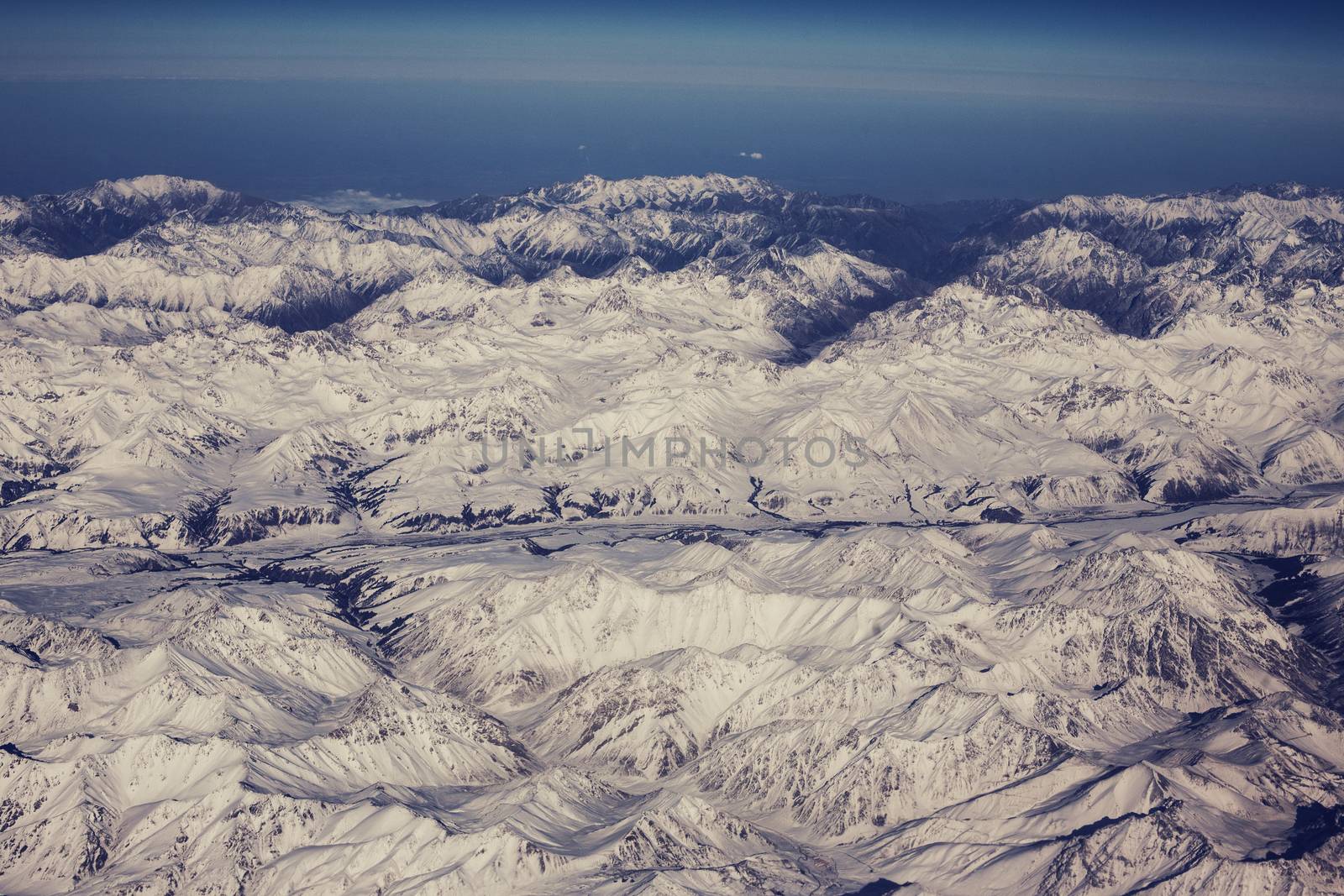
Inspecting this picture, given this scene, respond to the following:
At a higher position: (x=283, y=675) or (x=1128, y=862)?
(x=1128, y=862)

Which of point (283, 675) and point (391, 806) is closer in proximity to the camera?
point (391, 806)

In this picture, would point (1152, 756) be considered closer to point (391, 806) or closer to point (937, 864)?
point (937, 864)

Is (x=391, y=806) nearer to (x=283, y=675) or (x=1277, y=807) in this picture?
(x=283, y=675)

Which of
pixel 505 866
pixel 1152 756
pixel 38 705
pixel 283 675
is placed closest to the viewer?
pixel 505 866

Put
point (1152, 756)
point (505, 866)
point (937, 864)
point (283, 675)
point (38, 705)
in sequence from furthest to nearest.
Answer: point (283, 675)
point (38, 705)
point (1152, 756)
point (937, 864)
point (505, 866)

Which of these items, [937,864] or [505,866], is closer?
[505,866]

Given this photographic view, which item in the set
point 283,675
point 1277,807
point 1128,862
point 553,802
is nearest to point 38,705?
point 283,675

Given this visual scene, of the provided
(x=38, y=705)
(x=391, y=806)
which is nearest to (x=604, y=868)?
(x=391, y=806)

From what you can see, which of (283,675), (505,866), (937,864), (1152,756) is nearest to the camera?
(505,866)

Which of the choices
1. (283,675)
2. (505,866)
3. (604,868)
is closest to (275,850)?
(505,866)
